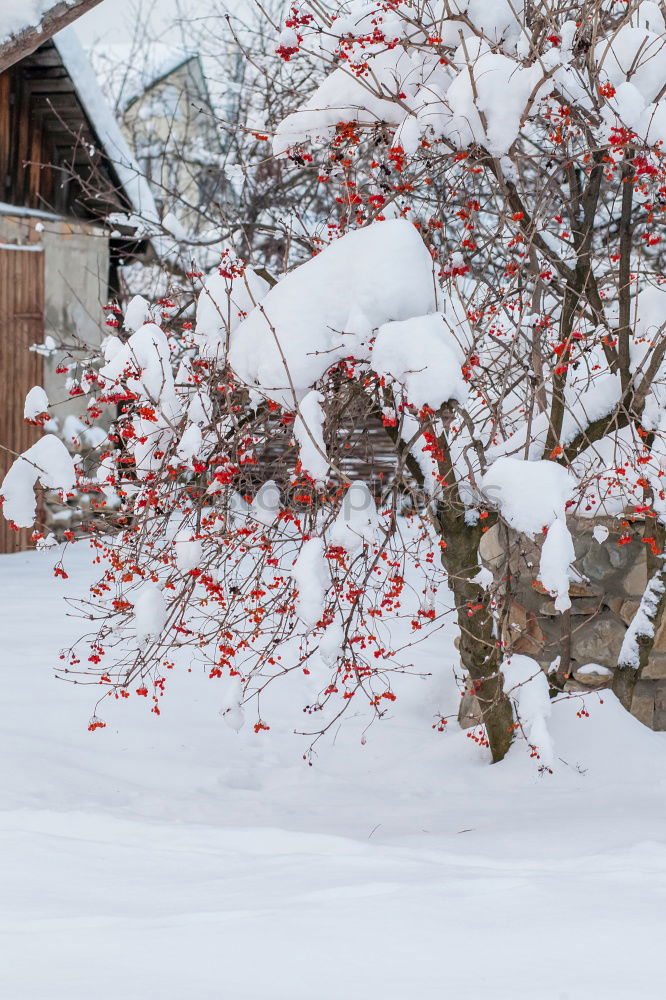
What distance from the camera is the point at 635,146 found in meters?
3.67

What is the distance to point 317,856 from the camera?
3.32 meters

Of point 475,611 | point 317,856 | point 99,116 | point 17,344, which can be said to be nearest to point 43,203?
point 99,116

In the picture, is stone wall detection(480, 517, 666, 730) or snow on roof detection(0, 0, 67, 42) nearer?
snow on roof detection(0, 0, 67, 42)

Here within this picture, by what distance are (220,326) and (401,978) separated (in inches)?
92.7

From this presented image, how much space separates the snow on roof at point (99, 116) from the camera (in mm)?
8883

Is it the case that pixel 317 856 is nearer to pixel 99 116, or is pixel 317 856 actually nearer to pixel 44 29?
pixel 44 29

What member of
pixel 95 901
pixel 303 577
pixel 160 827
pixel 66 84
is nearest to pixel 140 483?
pixel 303 577

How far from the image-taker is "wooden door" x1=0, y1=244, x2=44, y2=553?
30.0 feet

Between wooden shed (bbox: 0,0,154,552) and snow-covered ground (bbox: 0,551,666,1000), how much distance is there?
3.94 meters

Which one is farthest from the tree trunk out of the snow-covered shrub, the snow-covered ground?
the snow-covered ground

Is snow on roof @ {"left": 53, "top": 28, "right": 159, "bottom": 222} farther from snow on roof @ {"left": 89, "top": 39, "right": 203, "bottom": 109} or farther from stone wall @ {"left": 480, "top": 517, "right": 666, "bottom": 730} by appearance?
snow on roof @ {"left": 89, "top": 39, "right": 203, "bottom": 109}

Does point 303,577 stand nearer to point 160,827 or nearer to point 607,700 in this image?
point 160,827

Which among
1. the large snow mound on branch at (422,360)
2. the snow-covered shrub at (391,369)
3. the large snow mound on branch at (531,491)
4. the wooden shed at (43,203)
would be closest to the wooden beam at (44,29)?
the snow-covered shrub at (391,369)

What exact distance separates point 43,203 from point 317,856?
7925mm
